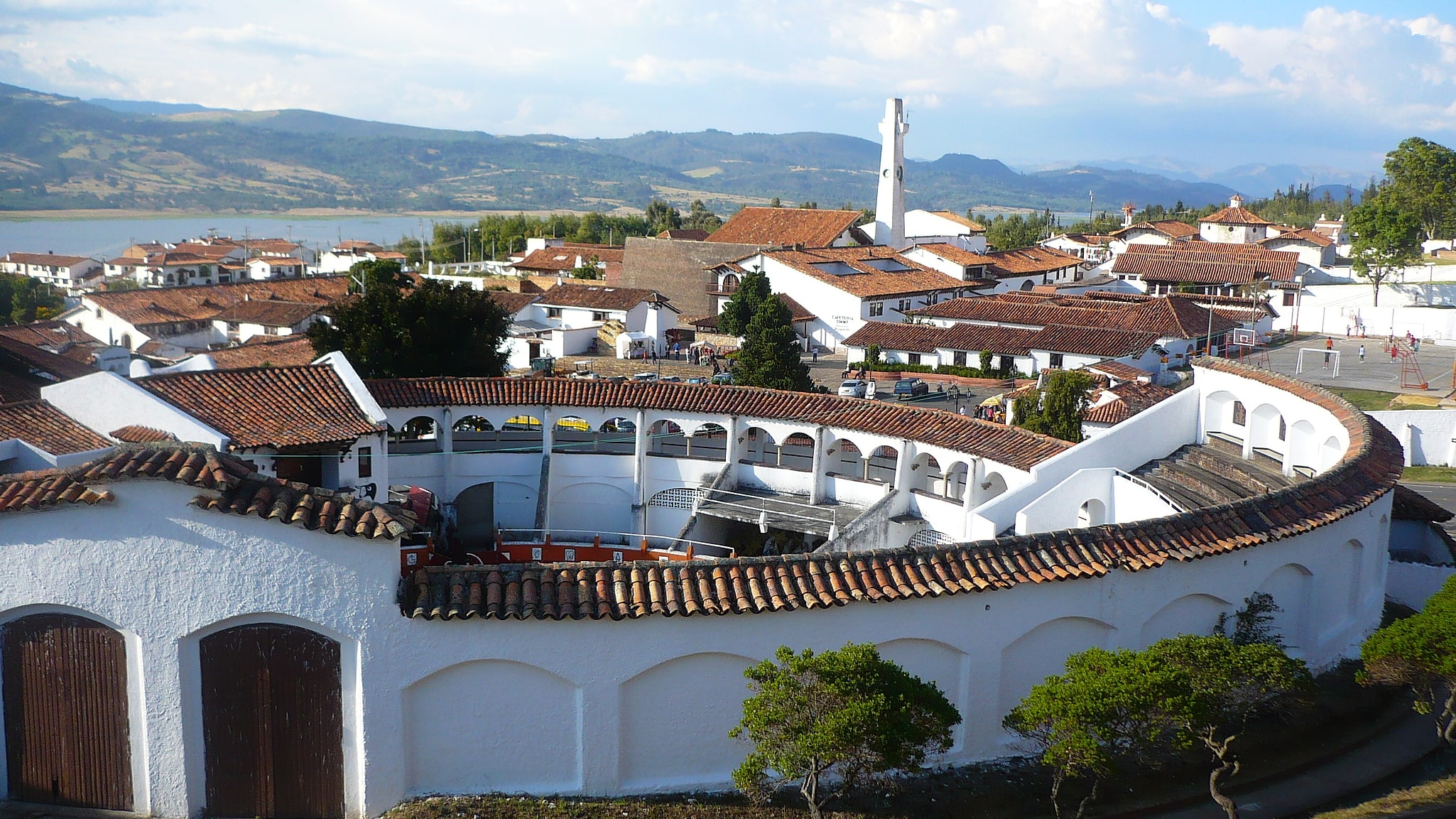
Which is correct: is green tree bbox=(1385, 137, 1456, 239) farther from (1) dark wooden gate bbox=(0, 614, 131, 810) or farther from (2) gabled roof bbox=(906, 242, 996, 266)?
(1) dark wooden gate bbox=(0, 614, 131, 810)

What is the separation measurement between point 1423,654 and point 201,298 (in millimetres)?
67347

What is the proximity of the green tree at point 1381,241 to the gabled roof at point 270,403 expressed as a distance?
56.3 meters

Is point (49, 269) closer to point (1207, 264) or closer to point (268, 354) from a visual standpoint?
point (268, 354)

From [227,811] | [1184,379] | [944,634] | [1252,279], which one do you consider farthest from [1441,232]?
[227,811]

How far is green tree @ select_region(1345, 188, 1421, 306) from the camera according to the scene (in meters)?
60.2

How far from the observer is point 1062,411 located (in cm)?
3225

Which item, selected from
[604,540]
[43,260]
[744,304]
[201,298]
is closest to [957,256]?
[744,304]

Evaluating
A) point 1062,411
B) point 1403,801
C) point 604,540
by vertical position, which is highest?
point 1062,411

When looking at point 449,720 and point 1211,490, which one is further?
point 1211,490

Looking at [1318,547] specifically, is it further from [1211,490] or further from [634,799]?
[634,799]

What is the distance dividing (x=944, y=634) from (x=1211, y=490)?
1115 centimetres

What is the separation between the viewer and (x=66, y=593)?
12.6 metres

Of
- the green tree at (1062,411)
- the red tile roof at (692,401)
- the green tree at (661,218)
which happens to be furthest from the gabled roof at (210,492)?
the green tree at (661,218)

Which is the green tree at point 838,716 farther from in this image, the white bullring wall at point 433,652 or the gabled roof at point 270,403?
the gabled roof at point 270,403
